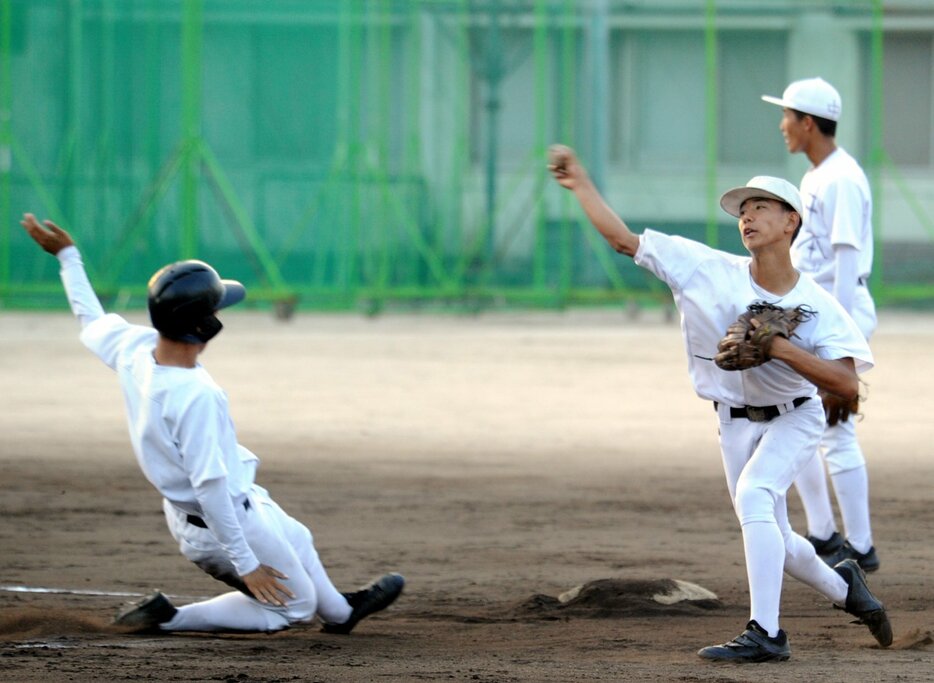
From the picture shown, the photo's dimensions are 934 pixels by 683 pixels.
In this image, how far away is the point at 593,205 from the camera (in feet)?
Result: 19.1

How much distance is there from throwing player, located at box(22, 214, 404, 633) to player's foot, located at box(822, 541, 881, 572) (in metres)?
2.32

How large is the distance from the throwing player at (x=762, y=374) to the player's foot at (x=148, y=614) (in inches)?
72.9

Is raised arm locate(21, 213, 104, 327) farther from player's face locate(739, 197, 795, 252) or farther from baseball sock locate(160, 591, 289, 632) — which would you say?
player's face locate(739, 197, 795, 252)

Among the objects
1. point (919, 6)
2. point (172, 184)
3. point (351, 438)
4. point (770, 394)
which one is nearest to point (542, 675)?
point (770, 394)

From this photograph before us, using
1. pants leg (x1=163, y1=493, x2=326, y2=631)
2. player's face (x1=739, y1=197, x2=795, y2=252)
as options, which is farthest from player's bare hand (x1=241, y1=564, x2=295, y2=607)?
player's face (x1=739, y1=197, x2=795, y2=252)

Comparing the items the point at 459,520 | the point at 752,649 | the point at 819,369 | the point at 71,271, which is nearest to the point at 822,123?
the point at 819,369

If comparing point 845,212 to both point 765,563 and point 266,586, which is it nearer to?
point 765,563

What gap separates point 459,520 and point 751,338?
3.60m

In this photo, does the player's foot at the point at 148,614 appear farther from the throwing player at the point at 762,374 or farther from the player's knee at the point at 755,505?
the player's knee at the point at 755,505

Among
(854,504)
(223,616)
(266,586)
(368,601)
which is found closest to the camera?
(266,586)

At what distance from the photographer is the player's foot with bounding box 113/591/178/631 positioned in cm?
600

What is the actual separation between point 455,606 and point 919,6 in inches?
867

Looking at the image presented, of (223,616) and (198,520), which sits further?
(223,616)

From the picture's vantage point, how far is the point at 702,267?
5859 millimetres
